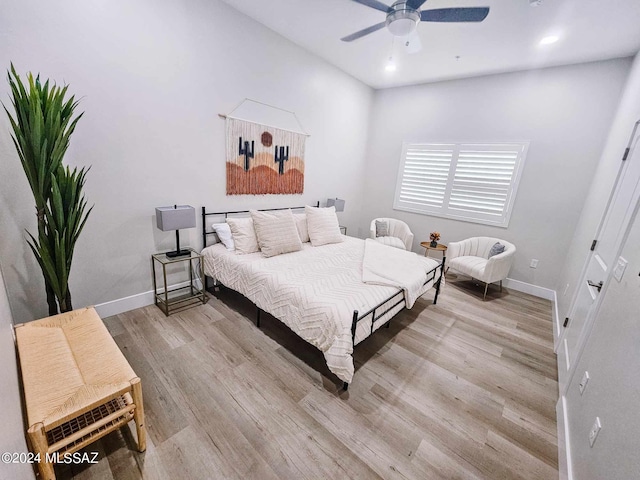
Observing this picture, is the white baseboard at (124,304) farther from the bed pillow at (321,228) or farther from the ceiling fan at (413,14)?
the ceiling fan at (413,14)

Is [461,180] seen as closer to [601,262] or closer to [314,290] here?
[601,262]

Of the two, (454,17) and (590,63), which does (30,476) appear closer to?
(454,17)

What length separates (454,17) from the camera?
6.40 ft

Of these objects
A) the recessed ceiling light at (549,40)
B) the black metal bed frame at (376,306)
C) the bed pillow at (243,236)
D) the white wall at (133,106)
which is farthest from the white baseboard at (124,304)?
the recessed ceiling light at (549,40)

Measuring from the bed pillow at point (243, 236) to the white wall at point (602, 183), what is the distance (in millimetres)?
3443

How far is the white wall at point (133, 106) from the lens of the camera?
194cm

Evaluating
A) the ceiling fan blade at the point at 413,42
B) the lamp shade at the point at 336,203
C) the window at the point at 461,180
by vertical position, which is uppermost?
the ceiling fan blade at the point at 413,42

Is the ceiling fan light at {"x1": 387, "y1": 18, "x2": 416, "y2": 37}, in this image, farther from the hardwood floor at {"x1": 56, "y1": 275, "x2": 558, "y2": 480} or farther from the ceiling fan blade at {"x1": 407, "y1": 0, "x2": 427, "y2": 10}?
the hardwood floor at {"x1": 56, "y1": 275, "x2": 558, "y2": 480}

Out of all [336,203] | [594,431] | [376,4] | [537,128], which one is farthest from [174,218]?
[537,128]

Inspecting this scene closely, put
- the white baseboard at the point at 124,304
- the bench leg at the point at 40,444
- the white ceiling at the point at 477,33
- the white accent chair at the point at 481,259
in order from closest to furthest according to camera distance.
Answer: the bench leg at the point at 40,444 < the white ceiling at the point at 477,33 < the white baseboard at the point at 124,304 < the white accent chair at the point at 481,259

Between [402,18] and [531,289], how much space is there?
4.01 meters

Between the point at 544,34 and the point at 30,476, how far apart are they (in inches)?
194

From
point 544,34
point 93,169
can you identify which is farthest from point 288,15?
point 544,34

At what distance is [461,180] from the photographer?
4219mm
